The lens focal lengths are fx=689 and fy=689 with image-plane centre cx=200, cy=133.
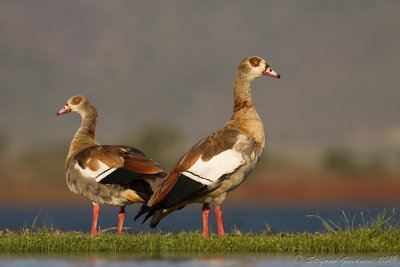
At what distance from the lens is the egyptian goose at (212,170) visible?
12906mm

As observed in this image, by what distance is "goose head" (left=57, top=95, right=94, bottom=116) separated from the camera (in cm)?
1708

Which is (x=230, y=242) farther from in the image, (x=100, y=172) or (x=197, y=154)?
(x=100, y=172)

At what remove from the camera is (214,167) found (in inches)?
511

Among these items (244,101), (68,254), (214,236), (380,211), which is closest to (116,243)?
(68,254)

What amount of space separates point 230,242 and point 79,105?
6.48 meters

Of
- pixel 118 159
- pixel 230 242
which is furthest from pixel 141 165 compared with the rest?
pixel 230 242

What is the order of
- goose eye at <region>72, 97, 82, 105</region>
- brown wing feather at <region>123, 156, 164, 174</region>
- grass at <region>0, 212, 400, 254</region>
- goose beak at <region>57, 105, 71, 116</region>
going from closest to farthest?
grass at <region>0, 212, 400, 254</region>, brown wing feather at <region>123, 156, 164, 174</region>, goose eye at <region>72, 97, 82, 105</region>, goose beak at <region>57, 105, 71, 116</region>

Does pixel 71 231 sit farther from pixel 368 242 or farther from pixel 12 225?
pixel 368 242

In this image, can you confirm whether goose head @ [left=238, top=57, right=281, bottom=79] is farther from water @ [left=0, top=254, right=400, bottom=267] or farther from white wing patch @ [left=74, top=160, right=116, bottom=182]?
water @ [left=0, top=254, right=400, bottom=267]

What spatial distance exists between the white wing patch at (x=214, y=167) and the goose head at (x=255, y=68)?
2.37 metres

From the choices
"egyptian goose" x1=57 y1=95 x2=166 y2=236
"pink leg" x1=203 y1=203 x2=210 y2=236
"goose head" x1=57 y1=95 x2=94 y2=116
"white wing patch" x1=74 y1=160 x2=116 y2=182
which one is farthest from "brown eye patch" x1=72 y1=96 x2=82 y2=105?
"pink leg" x1=203 y1=203 x2=210 y2=236

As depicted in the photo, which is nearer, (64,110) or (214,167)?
(214,167)

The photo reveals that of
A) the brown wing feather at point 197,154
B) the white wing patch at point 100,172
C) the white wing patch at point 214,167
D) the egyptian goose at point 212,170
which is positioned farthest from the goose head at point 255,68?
the white wing patch at point 100,172

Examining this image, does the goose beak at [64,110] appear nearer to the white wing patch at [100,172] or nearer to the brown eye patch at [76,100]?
the brown eye patch at [76,100]
